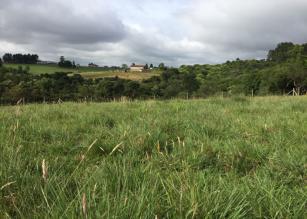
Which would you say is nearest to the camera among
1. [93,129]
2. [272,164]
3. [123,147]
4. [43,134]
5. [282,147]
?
[272,164]

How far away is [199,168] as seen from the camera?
395 cm

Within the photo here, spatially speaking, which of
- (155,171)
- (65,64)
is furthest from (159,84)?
(155,171)

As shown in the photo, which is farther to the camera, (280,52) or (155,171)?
(280,52)

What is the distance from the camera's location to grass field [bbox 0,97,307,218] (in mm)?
2232

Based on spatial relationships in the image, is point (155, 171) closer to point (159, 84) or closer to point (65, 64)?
point (159, 84)

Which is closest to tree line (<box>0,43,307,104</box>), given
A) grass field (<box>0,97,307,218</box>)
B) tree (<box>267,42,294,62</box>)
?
tree (<box>267,42,294,62</box>)

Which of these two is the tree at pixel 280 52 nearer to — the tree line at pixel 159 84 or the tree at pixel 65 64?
the tree line at pixel 159 84

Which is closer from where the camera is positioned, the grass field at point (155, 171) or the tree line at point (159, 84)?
the grass field at point (155, 171)

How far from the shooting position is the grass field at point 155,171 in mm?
2232

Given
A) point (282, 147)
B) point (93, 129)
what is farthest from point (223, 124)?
point (93, 129)

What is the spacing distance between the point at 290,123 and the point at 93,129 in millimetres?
3545

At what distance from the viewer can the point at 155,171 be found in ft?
9.96

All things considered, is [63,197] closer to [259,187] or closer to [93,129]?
[259,187]

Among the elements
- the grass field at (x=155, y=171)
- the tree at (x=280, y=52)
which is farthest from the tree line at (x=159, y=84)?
the grass field at (x=155, y=171)
